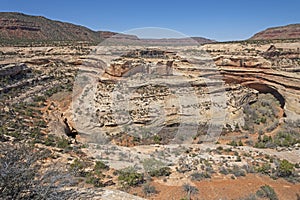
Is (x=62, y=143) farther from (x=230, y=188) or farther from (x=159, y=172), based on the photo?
(x=230, y=188)

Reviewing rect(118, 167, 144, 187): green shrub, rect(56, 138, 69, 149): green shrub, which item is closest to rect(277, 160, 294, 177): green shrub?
rect(118, 167, 144, 187): green shrub

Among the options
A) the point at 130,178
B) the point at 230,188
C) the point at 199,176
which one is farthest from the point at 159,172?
the point at 230,188

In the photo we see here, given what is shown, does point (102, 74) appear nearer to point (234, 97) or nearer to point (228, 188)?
point (234, 97)

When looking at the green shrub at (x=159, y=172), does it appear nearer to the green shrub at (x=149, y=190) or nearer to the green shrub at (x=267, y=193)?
the green shrub at (x=149, y=190)

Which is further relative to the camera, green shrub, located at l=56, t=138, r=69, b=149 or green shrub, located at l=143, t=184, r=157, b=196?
green shrub, located at l=56, t=138, r=69, b=149

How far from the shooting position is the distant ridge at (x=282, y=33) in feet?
303

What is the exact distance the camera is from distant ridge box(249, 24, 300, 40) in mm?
92356

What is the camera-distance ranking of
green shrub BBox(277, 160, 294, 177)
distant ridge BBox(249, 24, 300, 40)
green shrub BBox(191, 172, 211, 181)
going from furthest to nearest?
distant ridge BBox(249, 24, 300, 40) → green shrub BBox(277, 160, 294, 177) → green shrub BBox(191, 172, 211, 181)

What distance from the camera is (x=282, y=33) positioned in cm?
9894

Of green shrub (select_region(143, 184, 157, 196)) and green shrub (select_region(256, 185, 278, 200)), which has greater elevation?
green shrub (select_region(143, 184, 157, 196))

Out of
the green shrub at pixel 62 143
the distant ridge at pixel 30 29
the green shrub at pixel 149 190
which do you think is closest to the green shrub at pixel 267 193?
the green shrub at pixel 149 190

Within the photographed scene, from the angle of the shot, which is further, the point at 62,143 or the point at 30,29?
the point at 30,29

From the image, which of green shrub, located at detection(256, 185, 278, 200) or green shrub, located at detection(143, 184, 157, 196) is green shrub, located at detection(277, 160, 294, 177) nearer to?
green shrub, located at detection(256, 185, 278, 200)

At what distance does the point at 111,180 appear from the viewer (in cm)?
974
